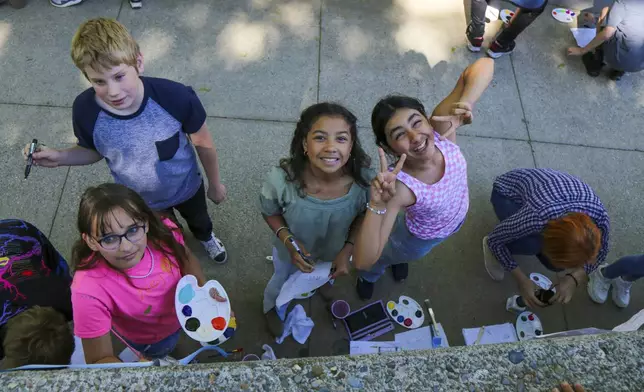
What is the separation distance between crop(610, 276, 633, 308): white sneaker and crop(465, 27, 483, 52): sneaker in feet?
7.88

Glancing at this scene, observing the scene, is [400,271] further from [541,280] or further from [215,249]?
[215,249]

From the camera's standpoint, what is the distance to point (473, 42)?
4070 millimetres

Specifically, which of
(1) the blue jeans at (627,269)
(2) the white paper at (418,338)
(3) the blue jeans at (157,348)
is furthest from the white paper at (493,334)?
(3) the blue jeans at (157,348)

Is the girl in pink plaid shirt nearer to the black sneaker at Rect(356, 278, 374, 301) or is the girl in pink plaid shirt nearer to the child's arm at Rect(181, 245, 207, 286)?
the black sneaker at Rect(356, 278, 374, 301)

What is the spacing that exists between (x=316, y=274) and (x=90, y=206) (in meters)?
1.10

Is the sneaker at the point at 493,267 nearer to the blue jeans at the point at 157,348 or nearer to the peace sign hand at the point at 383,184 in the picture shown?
the peace sign hand at the point at 383,184

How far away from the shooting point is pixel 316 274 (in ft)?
7.19

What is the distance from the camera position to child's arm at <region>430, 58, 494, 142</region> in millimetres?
2182

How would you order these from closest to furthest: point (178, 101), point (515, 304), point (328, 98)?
point (178, 101)
point (515, 304)
point (328, 98)

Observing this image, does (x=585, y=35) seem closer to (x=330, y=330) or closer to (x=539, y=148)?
→ (x=539, y=148)

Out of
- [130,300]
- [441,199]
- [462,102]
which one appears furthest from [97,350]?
[462,102]

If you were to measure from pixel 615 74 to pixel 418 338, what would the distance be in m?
3.36

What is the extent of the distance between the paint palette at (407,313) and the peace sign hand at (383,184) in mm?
1232

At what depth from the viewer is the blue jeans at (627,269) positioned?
270cm
